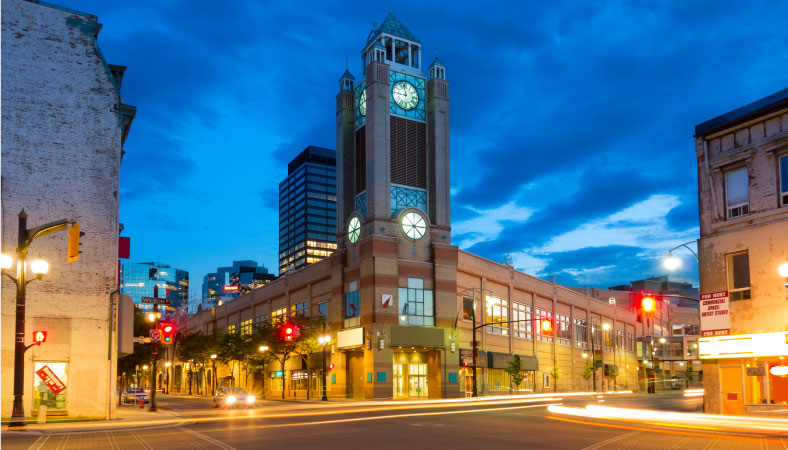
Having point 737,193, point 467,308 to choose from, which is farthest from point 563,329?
point 737,193

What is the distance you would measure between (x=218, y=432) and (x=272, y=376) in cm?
7223

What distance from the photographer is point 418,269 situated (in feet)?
232

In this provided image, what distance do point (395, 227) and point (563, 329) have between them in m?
34.9

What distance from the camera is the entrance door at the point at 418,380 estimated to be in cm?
7169

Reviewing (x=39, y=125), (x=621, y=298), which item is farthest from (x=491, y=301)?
(x=621, y=298)

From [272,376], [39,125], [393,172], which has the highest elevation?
[393,172]

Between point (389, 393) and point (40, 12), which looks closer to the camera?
point (40, 12)

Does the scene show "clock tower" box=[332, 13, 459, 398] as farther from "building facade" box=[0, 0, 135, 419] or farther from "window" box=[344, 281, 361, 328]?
"building facade" box=[0, 0, 135, 419]

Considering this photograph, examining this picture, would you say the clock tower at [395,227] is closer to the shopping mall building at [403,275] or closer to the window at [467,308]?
the shopping mall building at [403,275]

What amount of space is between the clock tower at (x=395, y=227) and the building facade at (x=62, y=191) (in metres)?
34.8

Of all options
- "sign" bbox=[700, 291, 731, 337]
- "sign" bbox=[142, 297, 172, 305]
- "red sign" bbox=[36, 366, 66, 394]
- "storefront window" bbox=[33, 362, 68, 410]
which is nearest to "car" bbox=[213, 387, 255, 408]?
"sign" bbox=[142, 297, 172, 305]

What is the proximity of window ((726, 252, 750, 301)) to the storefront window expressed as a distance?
102ft

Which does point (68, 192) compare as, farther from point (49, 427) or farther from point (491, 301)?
point (491, 301)

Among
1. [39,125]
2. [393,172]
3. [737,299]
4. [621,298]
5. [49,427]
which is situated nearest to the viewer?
[49,427]
